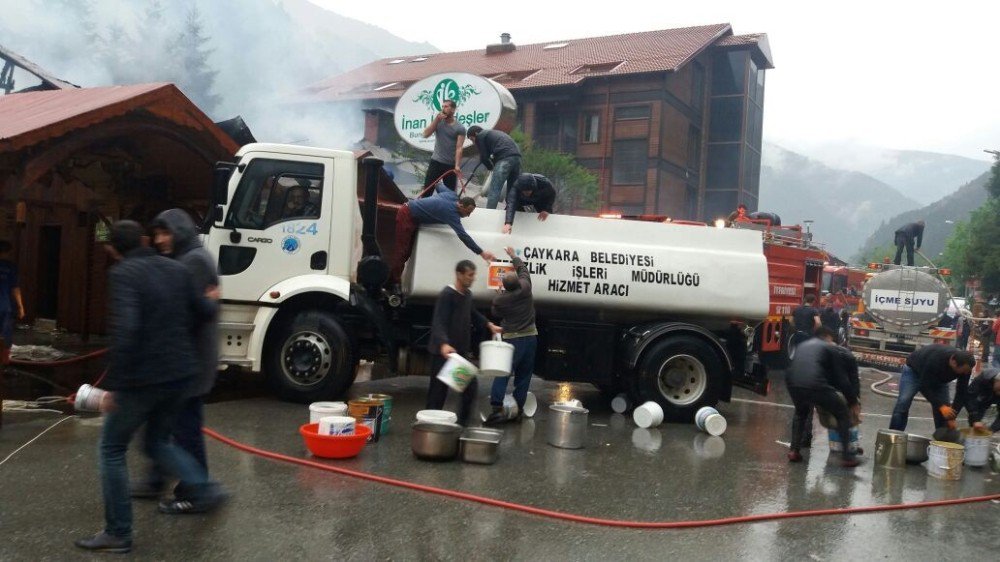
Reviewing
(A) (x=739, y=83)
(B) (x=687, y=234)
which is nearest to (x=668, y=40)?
(A) (x=739, y=83)

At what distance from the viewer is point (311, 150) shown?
26.5 feet

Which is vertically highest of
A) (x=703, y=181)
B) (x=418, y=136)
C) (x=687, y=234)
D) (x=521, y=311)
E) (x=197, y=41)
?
(x=197, y=41)

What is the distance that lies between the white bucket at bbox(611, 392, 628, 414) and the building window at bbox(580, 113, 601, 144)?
2712 cm

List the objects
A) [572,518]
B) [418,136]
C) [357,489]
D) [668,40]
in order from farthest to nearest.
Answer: [668,40] → [418,136] → [357,489] → [572,518]

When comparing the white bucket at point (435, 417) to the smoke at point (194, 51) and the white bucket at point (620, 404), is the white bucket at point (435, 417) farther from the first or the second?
the smoke at point (194, 51)

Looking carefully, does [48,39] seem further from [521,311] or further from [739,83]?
[521,311]

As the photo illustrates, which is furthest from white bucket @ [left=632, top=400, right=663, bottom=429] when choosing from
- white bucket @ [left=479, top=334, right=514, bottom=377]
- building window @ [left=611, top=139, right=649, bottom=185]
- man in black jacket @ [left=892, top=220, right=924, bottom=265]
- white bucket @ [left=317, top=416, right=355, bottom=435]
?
building window @ [left=611, top=139, right=649, bottom=185]

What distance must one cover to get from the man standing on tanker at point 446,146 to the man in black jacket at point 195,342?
4.88m

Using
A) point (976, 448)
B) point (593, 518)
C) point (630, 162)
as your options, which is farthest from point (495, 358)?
point (630, 162)

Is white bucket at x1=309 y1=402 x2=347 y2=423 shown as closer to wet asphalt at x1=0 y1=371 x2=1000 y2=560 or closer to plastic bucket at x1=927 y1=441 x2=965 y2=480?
wet asphalt at x1=0 y1=371 x2=1000 y2=560

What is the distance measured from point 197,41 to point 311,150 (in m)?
51.6

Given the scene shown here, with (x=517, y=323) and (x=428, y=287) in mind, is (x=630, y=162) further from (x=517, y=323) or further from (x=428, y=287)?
(x=517, y=323)

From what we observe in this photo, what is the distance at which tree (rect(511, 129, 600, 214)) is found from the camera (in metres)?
29.2

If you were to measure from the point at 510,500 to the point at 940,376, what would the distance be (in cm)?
449
